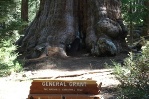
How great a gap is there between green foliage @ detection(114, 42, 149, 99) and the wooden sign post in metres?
1.32

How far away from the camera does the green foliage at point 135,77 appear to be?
5.59m

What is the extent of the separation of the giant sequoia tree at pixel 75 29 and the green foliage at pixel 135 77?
195 inches

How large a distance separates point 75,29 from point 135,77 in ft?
21.7

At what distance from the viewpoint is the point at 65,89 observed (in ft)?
14.4

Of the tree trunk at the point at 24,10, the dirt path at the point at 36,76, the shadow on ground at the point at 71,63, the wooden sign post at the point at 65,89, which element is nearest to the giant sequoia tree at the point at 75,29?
the shadow on ground at the point at 71,63

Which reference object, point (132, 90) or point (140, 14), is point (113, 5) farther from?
point (132, 90)

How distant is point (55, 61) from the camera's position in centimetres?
1084

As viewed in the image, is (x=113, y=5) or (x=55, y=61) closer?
(x=55, y=61)

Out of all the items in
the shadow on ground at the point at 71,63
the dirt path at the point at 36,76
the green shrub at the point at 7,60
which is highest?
the green shrub at the point at 7,60

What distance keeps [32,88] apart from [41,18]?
8724 mm

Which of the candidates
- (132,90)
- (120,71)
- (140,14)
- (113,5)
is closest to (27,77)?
(120,71)

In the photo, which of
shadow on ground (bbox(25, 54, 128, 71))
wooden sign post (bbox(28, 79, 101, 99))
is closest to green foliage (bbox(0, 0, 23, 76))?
shadow on ground (bbox(25, 54, 128, 71))

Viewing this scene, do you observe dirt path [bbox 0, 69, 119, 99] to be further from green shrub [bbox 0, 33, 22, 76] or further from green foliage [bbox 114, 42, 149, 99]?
green foliage [bbox 114, 42, 149, 99]

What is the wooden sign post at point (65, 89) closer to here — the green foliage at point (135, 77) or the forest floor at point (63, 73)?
the green foliage at point (135, 77)
